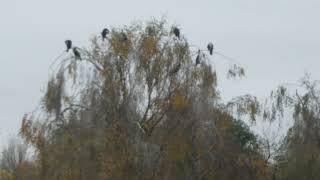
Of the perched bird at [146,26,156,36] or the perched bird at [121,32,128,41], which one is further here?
the perched bird at [146,26,156,36]

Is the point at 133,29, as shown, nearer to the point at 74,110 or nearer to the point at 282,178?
the point at 74,110

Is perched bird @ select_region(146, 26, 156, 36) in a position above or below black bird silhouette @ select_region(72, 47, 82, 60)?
above

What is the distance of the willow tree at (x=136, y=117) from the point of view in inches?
734

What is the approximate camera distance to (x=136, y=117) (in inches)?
765

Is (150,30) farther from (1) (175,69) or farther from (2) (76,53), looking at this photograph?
(2) (76,53)

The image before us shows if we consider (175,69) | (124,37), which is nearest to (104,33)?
(124,37)

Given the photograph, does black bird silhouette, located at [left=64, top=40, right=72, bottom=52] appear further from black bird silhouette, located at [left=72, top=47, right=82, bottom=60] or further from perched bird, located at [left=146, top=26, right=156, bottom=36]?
perched bird, located at [left=146, top=26, right=156, bottom=36]

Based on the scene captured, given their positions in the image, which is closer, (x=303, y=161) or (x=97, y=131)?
(x=97, y=131)

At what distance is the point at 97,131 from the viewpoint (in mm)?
18812

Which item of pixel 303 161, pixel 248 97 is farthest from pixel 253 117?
pixel 303 161

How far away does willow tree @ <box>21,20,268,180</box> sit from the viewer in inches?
734

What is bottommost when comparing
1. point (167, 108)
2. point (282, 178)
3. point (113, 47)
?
point (282, 178)

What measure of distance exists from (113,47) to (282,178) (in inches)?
266

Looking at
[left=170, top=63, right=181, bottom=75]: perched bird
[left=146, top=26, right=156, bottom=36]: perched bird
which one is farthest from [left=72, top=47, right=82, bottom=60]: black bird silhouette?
[left=170, top=63, right=181, bottom=75]: perched bird
